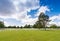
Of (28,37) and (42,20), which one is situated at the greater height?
(42,20)

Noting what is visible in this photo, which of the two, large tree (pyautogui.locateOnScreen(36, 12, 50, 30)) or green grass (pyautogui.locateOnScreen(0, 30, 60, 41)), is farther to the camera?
large tree (pyautogui.locateOnScreen(36, 12, 50, 30))

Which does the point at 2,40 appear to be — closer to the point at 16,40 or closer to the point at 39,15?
the point at 16,40

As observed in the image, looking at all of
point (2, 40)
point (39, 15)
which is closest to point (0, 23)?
point (39, 15)

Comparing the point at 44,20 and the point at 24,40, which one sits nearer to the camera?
the point at 24,40

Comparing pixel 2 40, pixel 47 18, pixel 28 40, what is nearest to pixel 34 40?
pixel 28 40

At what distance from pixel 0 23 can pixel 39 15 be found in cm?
5251

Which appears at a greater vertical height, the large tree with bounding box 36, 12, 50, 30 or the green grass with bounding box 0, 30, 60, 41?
the large tree with bounding box 36, 12, 50, 30

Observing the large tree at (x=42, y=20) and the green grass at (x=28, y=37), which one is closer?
the green grass at (x=28, y=37)

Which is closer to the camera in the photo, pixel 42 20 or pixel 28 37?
pixel 28 37

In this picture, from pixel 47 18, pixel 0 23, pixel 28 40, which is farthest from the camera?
pixel 0 23

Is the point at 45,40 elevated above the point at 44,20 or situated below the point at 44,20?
below

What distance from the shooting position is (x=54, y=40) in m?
28.3

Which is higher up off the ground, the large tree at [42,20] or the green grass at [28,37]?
the large tree at [42,20]

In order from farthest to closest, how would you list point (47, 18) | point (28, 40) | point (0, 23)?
point (0, 23)
point (47, 18)
point (28, 40)
